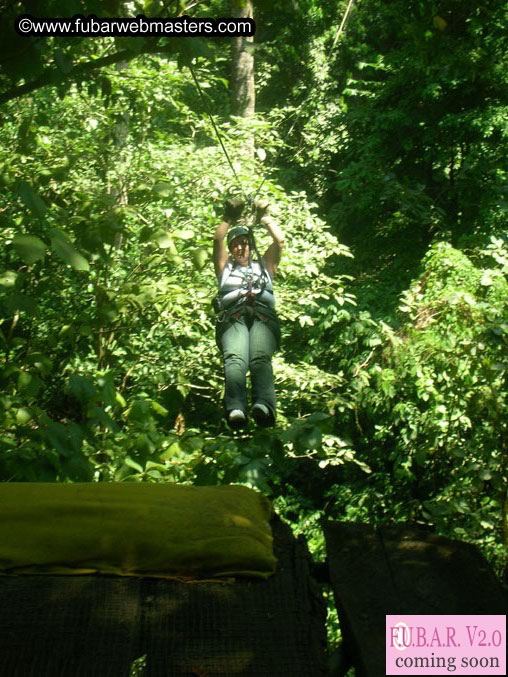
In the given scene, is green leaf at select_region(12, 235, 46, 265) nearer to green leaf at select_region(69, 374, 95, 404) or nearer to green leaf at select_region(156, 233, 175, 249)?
green leaf at select_region(69, 374, 95, 404)

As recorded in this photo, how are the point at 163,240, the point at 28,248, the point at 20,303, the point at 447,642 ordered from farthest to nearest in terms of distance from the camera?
1. the point at 163,240
2. the point at 20,303
3. the point at 28,248
4. the point at 447,642

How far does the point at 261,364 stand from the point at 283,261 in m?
2.20

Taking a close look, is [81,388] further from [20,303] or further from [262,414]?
[262,414]

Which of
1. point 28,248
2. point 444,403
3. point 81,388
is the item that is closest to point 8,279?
point 81,388

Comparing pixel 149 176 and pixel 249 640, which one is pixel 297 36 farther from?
pixel 249 640

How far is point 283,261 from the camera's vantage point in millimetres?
5887

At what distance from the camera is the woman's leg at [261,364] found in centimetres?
376

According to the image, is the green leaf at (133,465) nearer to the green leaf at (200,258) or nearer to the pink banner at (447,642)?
the green leaf at (200,258)

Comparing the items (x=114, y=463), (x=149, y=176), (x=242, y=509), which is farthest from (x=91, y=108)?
(x=242, y=509)

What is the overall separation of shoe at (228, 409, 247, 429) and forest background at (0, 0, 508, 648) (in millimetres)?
160

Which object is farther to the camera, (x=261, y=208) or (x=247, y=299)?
(x=261, y=208)

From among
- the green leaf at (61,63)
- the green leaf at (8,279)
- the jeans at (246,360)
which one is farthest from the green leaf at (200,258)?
the green leaf at (61,63)

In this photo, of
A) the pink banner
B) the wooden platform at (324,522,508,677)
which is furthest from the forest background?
the pink banner

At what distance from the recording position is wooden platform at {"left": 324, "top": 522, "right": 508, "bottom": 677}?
117 centimetres
